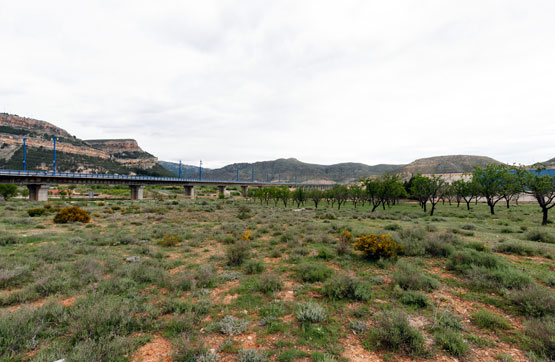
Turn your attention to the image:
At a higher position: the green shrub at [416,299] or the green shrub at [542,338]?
the green shrub at [542,338]

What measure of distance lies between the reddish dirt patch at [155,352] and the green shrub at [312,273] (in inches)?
188

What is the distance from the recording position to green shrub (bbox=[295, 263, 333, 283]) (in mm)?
7891

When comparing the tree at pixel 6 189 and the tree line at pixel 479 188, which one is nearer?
the tree line at pixel 479 188

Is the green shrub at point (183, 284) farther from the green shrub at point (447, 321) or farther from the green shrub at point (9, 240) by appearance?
the green shrub at point (9, 240)

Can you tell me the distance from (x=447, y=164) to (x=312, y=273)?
180506 millimetres

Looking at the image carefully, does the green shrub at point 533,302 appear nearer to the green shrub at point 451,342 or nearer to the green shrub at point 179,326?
the green shrub at point 451,342

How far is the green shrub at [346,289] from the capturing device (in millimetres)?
6445

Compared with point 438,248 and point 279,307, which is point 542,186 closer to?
point 438,248

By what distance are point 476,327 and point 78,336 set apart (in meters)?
9.07

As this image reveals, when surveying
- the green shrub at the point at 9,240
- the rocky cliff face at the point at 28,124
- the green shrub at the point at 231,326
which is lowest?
the green shrub at the point at 9,240

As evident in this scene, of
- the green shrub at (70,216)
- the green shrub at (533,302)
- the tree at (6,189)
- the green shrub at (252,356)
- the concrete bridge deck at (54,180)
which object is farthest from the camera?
the tree at (6,189)

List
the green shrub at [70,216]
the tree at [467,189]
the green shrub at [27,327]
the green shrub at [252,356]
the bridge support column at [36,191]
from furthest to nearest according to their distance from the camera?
1. the bridge support column at [36,191]
2. the tree at [467,189]
3. the green shrub at [70,216]
4. the green shrub at [27,327]
5. the green shrub at [252,356]

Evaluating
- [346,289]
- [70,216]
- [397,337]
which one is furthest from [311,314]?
[70,216]

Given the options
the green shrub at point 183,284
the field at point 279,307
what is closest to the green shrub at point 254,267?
the field at point 279,307
